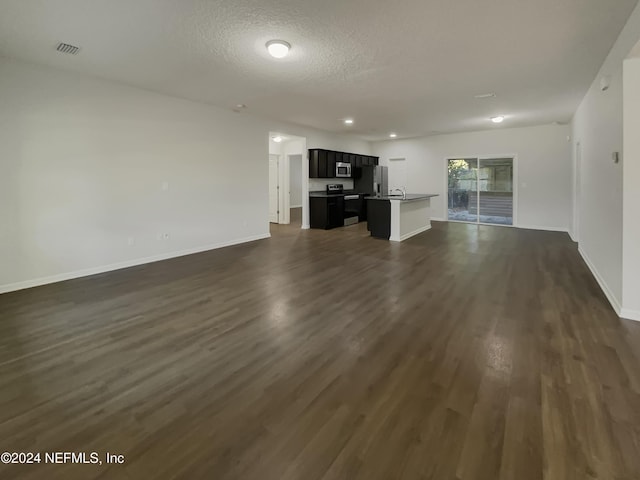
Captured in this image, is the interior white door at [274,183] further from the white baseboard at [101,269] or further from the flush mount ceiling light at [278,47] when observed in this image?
the flush mount ceiling light at [278,47]

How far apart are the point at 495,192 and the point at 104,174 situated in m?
9.27

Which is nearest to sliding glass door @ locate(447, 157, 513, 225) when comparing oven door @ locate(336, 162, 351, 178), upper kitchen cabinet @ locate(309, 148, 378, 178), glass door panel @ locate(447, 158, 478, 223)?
glass door panel @ locate(447, 158, 478, 223)

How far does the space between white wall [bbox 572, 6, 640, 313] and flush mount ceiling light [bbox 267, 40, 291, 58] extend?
3.05m

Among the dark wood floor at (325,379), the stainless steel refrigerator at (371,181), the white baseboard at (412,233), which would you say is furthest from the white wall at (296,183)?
the dark wood floor at (325,379)

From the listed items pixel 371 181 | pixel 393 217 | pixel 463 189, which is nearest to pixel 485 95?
pixel 393 217

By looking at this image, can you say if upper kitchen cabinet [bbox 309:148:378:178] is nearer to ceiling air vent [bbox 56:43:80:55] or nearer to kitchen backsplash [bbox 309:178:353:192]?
kitchen backsplash [bbox 309:178:353:192]

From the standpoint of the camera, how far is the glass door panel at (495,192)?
9055 mm

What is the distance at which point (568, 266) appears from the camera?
4977mm

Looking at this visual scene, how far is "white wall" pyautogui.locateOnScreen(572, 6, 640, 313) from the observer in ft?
10.4

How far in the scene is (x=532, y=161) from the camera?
856cm

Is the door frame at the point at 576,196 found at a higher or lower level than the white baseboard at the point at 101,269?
higher

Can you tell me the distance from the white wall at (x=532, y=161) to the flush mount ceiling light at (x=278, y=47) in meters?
7.55

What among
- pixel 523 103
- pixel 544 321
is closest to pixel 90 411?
pixel 544 321

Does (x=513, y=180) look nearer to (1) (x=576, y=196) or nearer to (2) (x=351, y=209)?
(1) (x=576, y=196)
